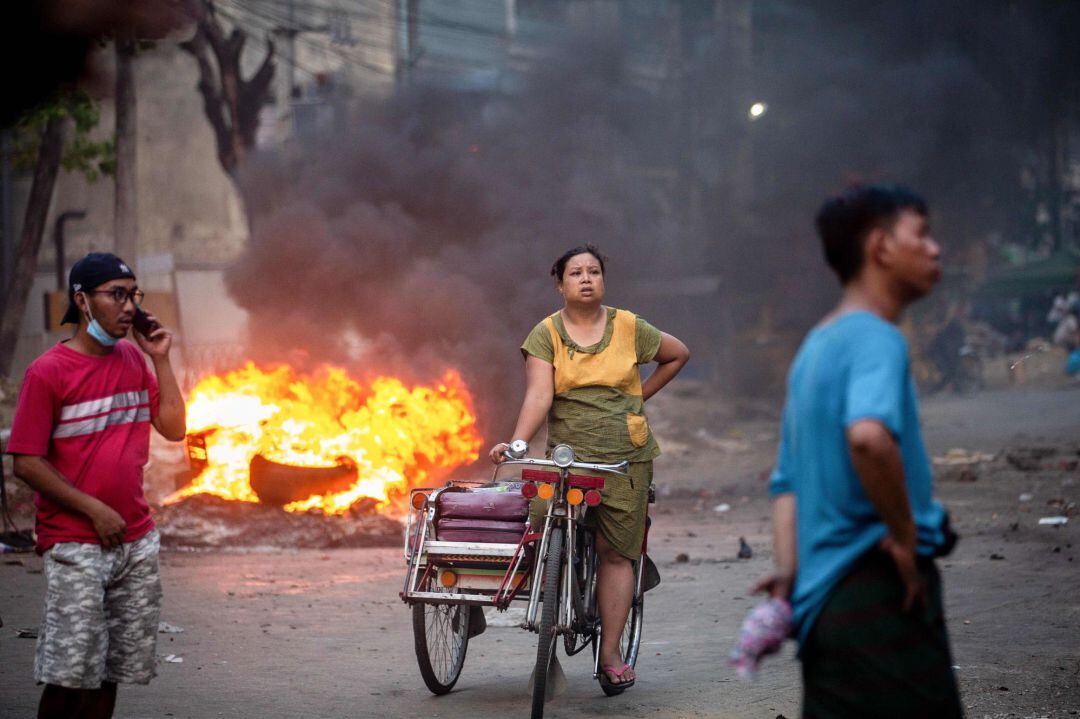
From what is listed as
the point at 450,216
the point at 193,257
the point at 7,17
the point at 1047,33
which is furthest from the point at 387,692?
the point at 1047,33

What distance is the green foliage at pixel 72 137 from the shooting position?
13.4 meters

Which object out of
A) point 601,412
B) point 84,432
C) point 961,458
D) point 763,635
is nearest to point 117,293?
point 84,432

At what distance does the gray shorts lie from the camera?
3.71 meters

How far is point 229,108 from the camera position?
20.4m

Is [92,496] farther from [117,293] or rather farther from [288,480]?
[288,480]

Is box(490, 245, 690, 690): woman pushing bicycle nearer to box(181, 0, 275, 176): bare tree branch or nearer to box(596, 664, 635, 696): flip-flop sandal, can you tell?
box(596, 664, 635, 696): flip-flop sandal

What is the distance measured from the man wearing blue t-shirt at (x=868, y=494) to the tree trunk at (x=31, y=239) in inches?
610

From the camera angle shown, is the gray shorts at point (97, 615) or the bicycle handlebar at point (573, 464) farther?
the bicycle handlebar at point (573, 464)

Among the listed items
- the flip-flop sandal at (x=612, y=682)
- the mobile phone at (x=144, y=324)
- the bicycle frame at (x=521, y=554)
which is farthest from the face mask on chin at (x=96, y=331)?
the flip-flop sandal at (x=612, y=682)

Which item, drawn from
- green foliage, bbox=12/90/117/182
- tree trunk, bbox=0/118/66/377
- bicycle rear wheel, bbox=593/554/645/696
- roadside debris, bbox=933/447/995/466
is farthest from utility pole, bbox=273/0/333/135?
bicycle rear wheel, bbox=593/554/645/696

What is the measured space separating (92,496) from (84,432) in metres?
0.21

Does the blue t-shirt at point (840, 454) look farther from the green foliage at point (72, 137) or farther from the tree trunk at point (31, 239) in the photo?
the tree trunk at point (31, 239)

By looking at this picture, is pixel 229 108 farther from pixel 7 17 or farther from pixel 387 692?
pixel 387 692

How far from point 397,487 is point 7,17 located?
5.33 metres
